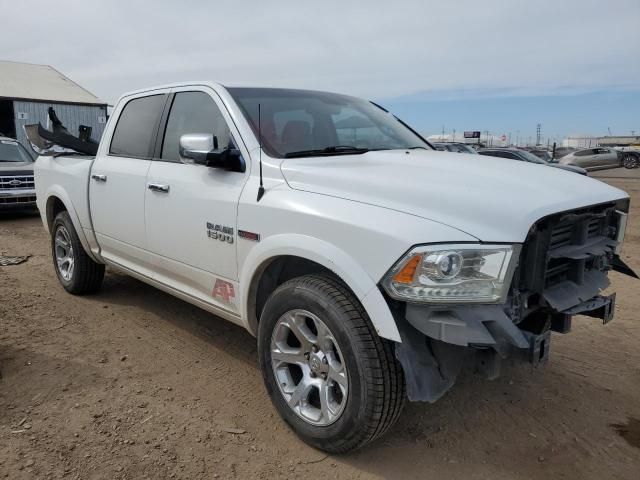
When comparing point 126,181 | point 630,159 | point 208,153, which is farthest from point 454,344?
point 630,159

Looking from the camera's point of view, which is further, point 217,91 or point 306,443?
point 217,91

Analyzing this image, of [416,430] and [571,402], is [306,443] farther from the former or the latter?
[571,402]

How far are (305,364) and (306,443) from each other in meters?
0.41

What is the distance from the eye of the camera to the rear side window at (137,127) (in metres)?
4.11

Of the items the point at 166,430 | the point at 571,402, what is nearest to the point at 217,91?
the point at 166,430

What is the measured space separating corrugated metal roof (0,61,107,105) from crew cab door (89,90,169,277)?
91.8 feet

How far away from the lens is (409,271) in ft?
7.62

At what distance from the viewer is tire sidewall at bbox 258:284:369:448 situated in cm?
250

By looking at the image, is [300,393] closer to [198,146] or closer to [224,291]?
[224,291]

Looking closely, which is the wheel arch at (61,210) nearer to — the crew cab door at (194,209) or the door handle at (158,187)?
the crew cab door at (194,209)

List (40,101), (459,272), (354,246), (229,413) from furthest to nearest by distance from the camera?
(40,101), (229,413), (354,246), (459,272)

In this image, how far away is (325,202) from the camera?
8.89 ft

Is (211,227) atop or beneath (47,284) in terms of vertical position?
atop

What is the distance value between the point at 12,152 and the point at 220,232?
34.7 ft
